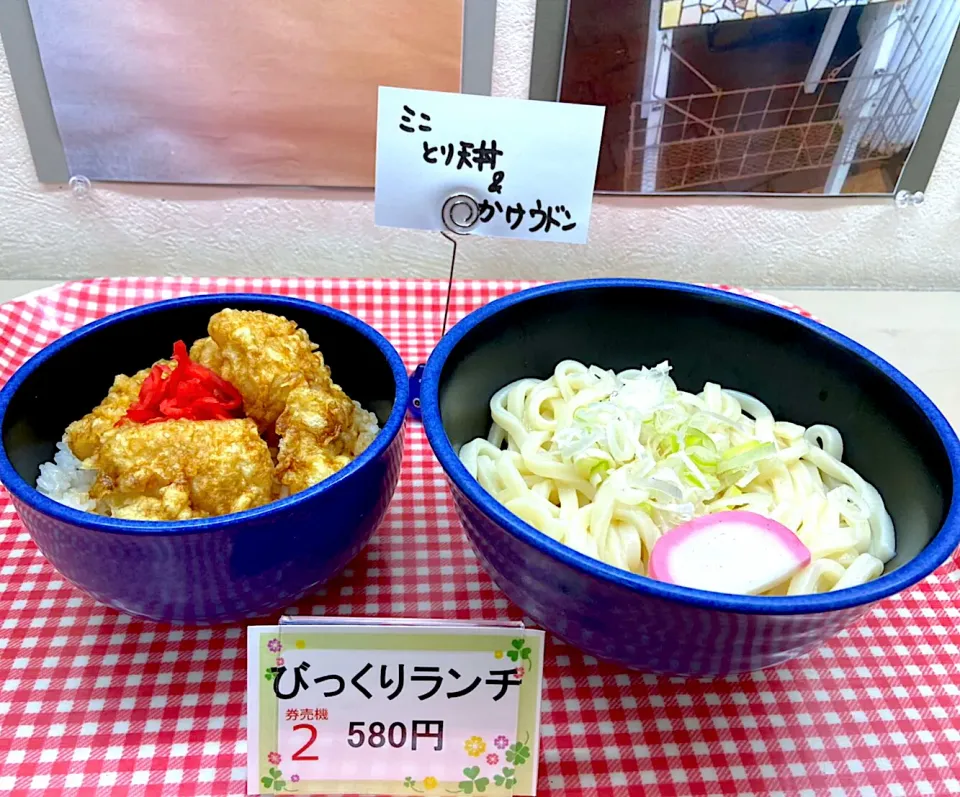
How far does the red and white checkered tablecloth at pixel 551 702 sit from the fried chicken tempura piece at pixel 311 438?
193 millimetres

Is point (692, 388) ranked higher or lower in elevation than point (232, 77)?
lower

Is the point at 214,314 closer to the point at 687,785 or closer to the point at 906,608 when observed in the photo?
the point at 687,785

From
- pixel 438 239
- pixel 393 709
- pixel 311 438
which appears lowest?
pixel 438 239

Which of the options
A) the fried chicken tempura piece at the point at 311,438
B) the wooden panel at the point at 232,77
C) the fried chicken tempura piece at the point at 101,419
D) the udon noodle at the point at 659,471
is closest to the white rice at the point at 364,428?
the fried chicken tempura piece at the point at 311,438

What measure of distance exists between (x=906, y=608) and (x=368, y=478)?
2.28 ft

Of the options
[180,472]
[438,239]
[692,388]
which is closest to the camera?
[180,472]

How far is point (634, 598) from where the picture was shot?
0.69m

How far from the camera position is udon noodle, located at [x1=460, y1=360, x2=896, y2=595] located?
0.87 metres

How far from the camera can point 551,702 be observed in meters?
0.88

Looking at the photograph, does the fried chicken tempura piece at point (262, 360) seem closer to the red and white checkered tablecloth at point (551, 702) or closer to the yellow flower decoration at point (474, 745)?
the red and white checkered tablecloth at point (551, 702)

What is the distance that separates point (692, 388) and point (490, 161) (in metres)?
0.41

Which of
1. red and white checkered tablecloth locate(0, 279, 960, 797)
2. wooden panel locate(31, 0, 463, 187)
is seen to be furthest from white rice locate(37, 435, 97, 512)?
wooden panel locate(31, 0, 463, 187)

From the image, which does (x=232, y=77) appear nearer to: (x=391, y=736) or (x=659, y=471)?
(x=659, y=471)

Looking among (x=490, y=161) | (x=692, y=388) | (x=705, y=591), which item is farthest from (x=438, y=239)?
(x=705, y=591)
